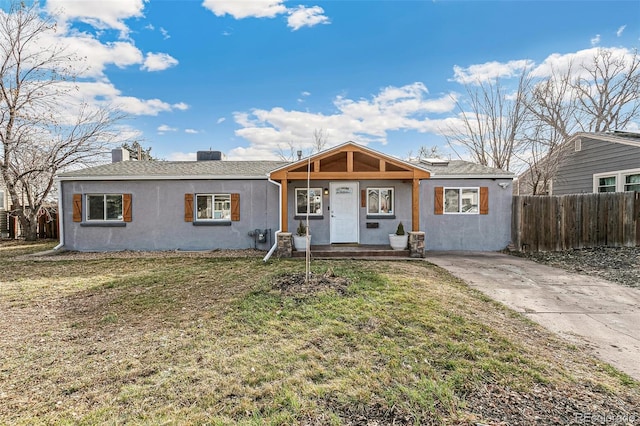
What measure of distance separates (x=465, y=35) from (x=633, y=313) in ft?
42.5

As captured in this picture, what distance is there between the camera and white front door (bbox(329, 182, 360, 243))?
10930mm

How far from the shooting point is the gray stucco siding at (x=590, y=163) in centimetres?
1137

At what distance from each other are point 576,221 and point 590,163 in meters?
5.14

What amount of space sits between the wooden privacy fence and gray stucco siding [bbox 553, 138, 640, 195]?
3.00 meters

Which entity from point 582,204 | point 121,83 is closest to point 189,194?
point 121,83

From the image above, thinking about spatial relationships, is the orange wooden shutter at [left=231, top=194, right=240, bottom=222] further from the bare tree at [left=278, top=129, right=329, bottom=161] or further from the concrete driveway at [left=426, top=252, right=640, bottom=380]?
the bare tree at [left=278, top=129, right=329, bottom=161]

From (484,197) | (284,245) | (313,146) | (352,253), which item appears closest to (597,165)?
(484,197)

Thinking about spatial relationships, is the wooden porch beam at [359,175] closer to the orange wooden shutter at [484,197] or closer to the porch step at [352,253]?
the porch step at [352,253]

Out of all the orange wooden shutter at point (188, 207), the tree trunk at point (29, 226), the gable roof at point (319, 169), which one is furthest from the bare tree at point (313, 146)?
the tree trunk at point (29, 226)

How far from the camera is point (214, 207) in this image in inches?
436

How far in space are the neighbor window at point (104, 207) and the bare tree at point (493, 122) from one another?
16.6 metres

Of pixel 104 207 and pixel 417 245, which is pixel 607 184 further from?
pixel 104 207

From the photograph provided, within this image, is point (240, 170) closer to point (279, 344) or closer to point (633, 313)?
point (279, 344)

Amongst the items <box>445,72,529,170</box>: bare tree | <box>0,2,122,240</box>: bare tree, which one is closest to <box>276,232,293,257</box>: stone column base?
<box>0,2,122,240</box>: bare tree
